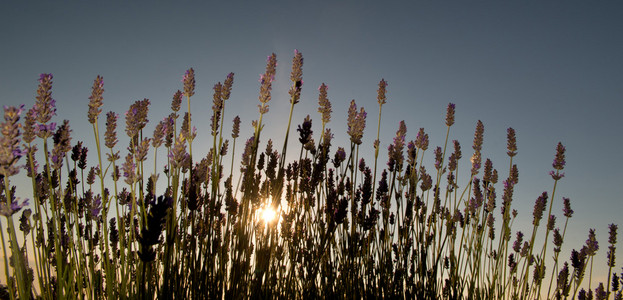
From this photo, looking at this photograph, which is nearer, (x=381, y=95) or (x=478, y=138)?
(x=381, y=95)

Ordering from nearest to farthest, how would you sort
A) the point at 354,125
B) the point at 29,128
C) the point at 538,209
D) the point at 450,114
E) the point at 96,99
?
the point at 29,128, the point at 96,99, the point at 354,125, the point at 450,114, the point at 538,209

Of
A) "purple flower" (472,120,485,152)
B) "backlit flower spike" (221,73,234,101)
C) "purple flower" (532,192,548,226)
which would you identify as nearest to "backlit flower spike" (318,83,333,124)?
"backlit flower spike" (221,73,234,101)

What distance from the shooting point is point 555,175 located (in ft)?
8.30

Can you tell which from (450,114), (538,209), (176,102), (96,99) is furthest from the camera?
(538,209)

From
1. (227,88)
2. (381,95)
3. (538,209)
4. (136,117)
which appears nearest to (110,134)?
(136,117)

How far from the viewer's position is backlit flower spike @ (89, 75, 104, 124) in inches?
51.1

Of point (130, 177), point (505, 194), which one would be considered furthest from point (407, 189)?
point (130, 177)

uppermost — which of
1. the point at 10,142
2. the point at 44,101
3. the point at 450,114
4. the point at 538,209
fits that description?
the point at 450,114

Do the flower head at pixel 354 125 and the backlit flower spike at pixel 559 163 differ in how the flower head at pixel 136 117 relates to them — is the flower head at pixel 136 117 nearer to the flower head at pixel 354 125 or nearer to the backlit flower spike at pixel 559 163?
the flower head at pixel 354 125

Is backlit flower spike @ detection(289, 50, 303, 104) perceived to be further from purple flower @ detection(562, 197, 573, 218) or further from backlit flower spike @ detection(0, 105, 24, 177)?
purple flower @ detection(562, 197, 573, 218)

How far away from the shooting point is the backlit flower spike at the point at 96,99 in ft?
4.26

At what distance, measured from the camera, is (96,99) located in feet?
4.36

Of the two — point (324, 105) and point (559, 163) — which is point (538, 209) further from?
point (324, 105)

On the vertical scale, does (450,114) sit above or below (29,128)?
above
